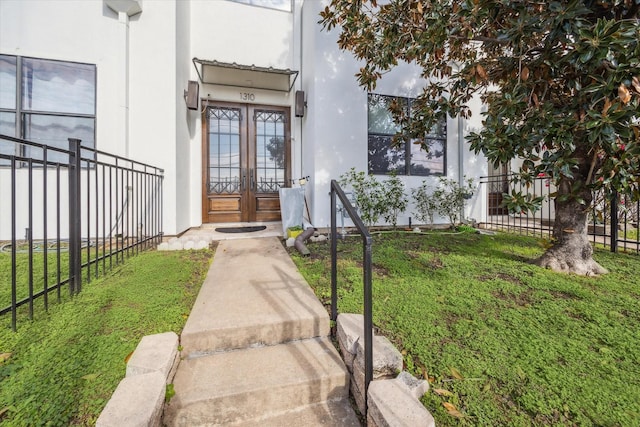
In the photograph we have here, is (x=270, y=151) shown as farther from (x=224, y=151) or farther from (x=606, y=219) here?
(x=606, y=219)

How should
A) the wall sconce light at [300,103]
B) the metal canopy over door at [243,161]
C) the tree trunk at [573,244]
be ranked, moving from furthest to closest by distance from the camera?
the metal canopy over door at [243,161] → the wall sconce light at [300,103] → the tree trunk at [573,244]

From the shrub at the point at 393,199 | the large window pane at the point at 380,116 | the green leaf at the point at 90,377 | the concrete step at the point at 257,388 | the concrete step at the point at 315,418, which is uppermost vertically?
the large window pane at the point at 380,116

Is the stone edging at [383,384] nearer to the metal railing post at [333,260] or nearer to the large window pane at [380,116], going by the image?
the metal railing post at [333,260]

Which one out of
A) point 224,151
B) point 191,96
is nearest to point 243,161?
point 224,151

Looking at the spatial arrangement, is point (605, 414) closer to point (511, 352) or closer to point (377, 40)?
point (511, 352)

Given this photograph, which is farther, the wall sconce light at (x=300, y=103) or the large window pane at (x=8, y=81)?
the wall sconce light at (x=300, y=103)

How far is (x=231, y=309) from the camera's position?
1795mm

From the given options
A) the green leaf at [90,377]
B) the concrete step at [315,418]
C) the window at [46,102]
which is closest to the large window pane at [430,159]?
the concrete step at [315,418]

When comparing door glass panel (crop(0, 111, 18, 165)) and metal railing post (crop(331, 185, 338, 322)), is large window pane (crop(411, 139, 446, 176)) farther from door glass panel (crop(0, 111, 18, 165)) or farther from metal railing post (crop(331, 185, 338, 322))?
door glass panel (crop(0, 111, 18, 165))

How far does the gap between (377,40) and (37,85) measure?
4.69 metres

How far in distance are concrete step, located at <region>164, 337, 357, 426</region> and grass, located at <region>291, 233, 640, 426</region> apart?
0.43m

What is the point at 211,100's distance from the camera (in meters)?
5.11

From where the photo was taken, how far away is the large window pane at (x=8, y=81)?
367cm

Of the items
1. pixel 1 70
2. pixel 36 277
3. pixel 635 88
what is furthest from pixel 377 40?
pixel 1 70
